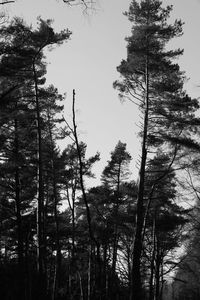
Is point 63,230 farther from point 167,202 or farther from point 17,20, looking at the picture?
point 17,20

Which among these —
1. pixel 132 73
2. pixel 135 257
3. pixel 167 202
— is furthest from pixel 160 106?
pixel 167 202

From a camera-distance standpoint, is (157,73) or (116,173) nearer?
(157,73)

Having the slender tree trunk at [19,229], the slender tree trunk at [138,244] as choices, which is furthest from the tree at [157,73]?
the slender tree trunk at [19,229]

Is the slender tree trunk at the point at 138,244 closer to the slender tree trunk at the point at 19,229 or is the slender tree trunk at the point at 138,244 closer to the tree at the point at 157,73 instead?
the tree at the point at 157,73

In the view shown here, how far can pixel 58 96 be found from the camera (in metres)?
21.9

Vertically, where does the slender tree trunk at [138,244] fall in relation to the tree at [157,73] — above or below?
below

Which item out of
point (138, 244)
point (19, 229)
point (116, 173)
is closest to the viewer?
point (138, 244)

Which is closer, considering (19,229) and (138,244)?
(138,244)

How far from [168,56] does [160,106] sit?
2.34m

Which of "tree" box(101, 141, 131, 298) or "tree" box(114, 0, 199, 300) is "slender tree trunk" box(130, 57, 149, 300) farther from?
"tree" box(101, 141, 131, 298)

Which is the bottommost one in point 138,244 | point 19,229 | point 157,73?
point 138,244

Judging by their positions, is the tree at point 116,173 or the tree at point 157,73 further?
the tree at point 116,173

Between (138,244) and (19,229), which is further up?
(19,229)

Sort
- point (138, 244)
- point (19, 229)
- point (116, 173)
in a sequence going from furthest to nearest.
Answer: point (116, 173) → point (19, 229) → point (138, 244)
